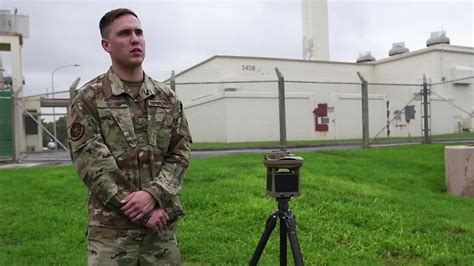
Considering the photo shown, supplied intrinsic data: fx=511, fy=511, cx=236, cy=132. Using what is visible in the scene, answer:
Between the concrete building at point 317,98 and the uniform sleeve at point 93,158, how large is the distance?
68.5 feet

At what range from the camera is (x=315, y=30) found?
4672 cm

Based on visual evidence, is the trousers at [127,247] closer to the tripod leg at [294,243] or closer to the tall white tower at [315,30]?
the tripod leg at [294,243]

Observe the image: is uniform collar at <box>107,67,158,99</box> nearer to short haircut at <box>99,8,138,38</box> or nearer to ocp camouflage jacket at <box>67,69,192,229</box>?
ocp camouflage jacket at <box>67,69,192,229</box>

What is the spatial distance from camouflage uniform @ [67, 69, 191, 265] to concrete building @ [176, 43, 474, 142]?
2079 cm

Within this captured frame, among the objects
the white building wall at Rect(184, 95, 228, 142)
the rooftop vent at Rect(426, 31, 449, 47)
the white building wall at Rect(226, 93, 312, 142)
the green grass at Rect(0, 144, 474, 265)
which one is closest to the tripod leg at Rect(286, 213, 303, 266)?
the green grass at Rect(0, 144, 474, 265)

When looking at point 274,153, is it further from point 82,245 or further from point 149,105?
point 82,245

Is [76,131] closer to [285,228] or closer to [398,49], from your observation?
[285,228]

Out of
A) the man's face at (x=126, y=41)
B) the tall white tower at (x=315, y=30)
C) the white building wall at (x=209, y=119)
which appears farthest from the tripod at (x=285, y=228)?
the tall white tower at (x=315, y=30)

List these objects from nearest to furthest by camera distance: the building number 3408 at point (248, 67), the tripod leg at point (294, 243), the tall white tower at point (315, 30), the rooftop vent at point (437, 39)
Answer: the tripod leg at point (294, 243), the building number 3408 at point (248, 67), the rooftop vent at point (437, 39), the tall white tower at point (315, 30)

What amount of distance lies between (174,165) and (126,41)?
26.7 inches

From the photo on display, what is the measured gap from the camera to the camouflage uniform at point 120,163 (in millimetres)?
2461

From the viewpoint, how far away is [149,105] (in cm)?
262

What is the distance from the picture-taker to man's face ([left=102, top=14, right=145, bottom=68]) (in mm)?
2576

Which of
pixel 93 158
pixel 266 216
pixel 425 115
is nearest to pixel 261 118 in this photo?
pixel 425 115
